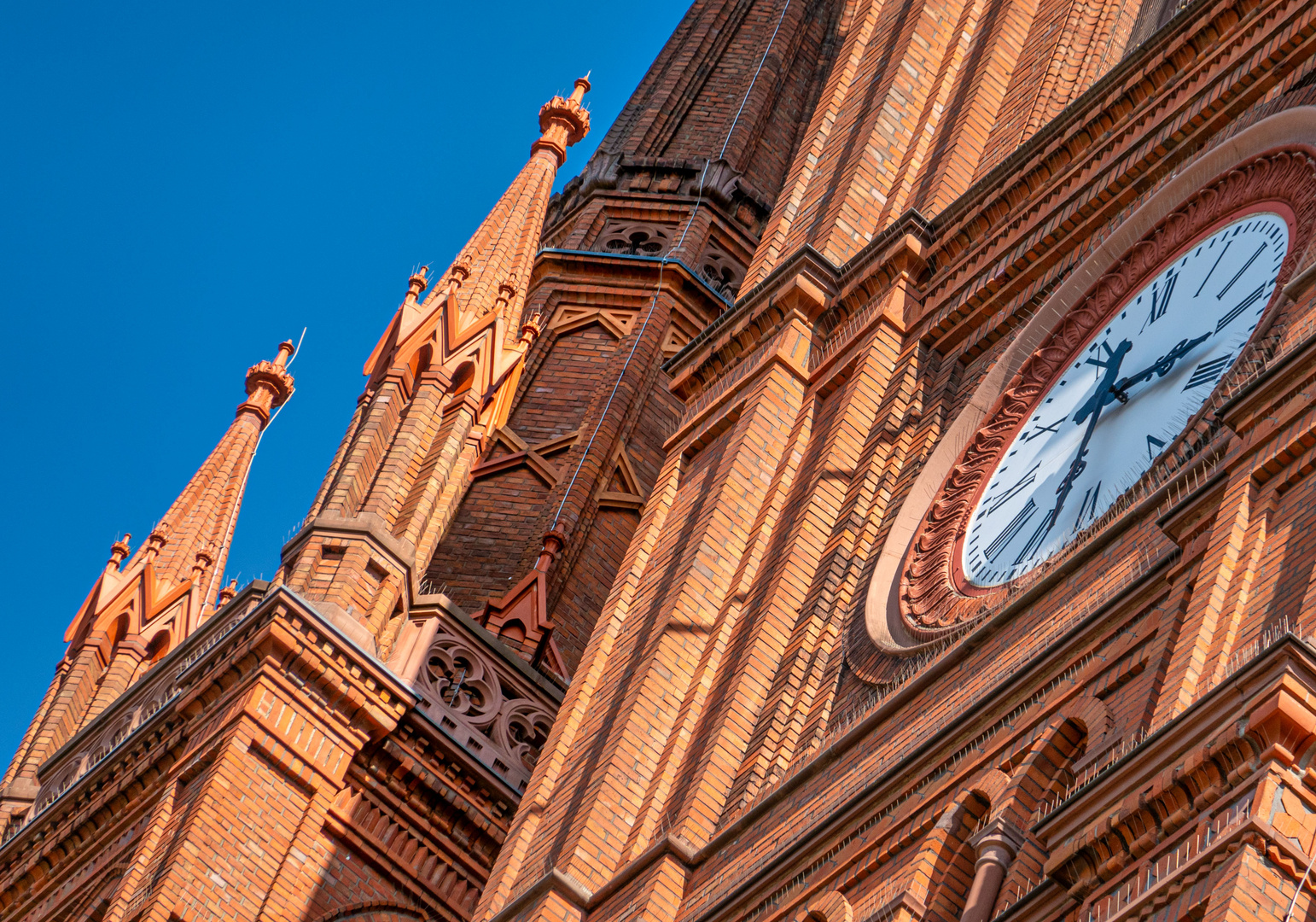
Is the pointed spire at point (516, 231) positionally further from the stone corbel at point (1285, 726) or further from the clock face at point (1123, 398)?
the stone corbel at point (1285, 726)

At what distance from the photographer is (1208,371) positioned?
56.1 feet

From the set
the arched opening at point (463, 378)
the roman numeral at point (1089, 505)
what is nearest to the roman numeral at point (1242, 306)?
the roman numeral at point (1089, 505)

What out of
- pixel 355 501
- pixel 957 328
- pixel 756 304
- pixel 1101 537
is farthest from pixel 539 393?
pixel 1101 537

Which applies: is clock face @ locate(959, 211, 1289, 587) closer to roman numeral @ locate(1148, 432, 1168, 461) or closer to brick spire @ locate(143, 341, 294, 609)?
roman numeral @ locate(1148, 432, 1168, 461)

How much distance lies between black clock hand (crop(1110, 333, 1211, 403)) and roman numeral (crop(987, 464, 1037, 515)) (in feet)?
2.12

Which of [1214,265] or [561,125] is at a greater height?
[561,125]

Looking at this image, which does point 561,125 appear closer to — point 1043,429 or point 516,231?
point 516,231

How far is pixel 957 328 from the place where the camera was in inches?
825

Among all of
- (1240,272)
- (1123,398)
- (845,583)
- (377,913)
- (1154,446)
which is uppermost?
(1240,272)

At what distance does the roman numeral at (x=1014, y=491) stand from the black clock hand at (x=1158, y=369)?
647 mm

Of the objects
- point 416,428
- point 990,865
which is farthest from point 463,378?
point 990,865

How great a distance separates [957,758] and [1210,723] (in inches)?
133

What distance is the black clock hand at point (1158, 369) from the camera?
57.7 feet

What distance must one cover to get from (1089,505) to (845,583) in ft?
7.95
